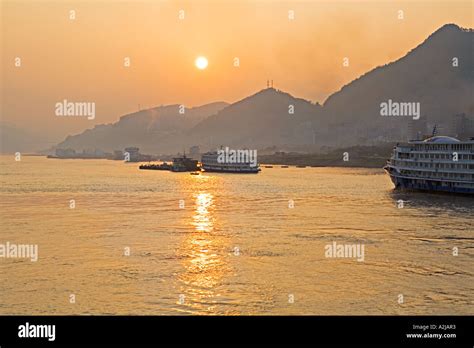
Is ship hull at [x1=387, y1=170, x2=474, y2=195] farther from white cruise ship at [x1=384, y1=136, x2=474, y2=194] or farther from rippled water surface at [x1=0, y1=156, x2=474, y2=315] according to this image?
rippled water surface at [x1=0, y1=156, x2=474, y2=315]

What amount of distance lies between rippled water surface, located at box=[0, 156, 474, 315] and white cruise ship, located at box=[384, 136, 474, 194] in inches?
833

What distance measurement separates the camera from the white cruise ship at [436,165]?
3402 inches

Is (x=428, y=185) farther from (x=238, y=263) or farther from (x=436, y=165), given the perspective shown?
(x=238, y=263)

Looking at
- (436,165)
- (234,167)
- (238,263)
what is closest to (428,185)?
(436,165)

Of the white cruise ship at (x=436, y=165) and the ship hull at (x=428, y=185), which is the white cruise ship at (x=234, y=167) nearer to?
the ship hull at (x=428, y=185)

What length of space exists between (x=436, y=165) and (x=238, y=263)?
65.8 meters

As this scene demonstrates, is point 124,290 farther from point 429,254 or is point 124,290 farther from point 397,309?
point 429,254

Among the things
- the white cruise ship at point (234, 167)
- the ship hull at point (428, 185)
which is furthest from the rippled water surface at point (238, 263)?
the white cruise ship at point (234, 167)

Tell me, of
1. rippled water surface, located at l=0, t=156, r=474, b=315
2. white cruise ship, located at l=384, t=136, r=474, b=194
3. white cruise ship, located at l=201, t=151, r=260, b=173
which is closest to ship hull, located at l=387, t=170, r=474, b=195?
white cruise ship, located at l=384, t=136, r=474, b=194

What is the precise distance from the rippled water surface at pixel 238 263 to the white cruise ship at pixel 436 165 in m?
21.2

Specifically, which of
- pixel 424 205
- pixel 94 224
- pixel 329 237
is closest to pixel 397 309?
pixel 329 237

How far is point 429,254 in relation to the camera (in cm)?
3797

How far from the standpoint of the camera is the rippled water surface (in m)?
25.8

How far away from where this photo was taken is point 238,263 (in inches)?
1368
